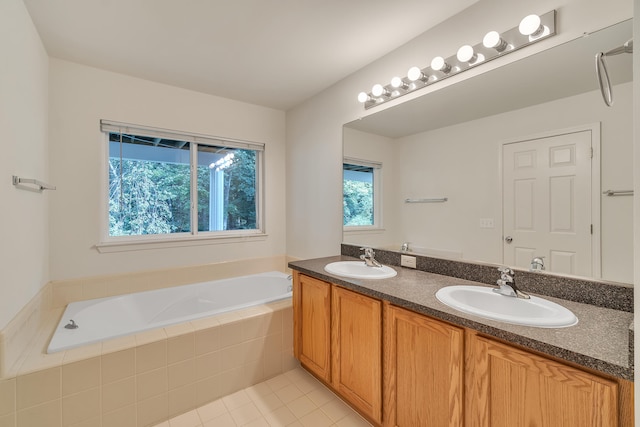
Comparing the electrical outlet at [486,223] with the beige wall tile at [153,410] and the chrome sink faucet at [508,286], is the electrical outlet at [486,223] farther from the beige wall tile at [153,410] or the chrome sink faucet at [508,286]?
the beige wall tile at [153,410]

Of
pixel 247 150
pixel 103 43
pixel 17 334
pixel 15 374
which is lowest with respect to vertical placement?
pixel 15 374

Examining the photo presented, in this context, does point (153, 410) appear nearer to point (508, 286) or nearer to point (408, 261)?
point (408, 261)

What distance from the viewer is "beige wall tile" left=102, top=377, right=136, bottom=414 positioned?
1479mm

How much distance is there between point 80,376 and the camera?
1424 millimetres

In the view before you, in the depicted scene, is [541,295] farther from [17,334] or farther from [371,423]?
[17,334]

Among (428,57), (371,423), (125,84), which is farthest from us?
(125,84)

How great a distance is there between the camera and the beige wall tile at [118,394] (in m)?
1.48

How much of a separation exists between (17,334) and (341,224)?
7.08 feet

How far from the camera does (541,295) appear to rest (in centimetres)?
129

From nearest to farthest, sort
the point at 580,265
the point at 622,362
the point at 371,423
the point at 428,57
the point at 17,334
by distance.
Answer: the point at 622,362, the point at 580,265, the point at 17,334, the point at 371,423, the point at 428,57

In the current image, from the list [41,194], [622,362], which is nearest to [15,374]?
[41,194]

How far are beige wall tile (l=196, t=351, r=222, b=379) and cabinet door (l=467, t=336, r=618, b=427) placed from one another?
149 cm

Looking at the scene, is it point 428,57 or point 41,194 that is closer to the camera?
point 428,57

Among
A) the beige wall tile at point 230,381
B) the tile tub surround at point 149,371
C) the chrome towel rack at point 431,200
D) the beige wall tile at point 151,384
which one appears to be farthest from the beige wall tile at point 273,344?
the chrome towel rack at point 431,200
